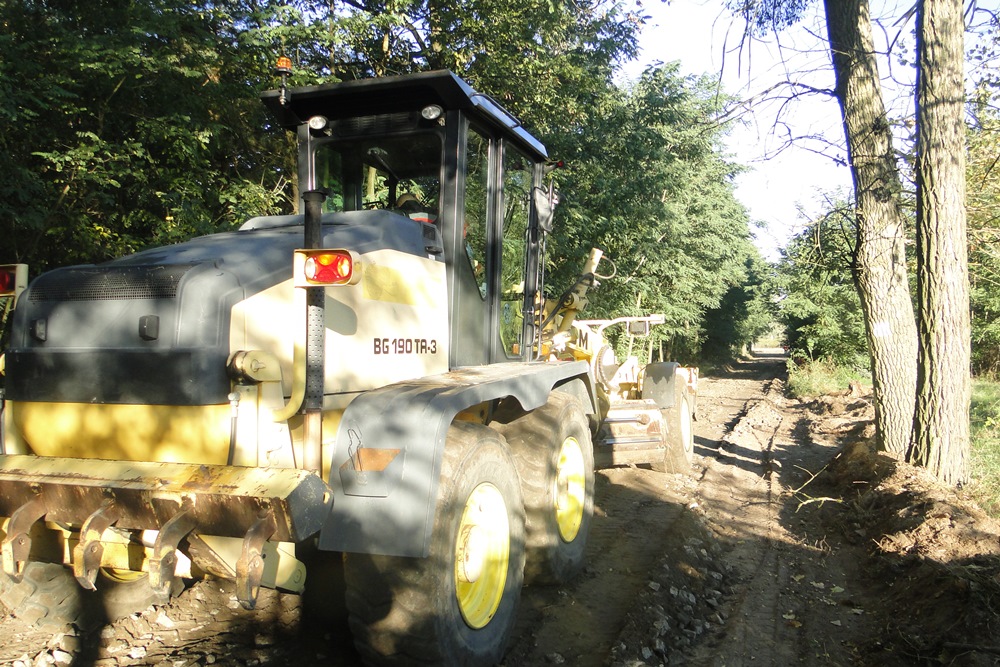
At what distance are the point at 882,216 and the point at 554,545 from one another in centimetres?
512

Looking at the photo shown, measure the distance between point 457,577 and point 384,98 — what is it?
2576 mm

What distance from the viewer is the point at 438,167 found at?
13.5 ft

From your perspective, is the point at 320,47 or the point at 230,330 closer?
the point at 230,330

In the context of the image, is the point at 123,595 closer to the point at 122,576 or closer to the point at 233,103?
the point at 122,576

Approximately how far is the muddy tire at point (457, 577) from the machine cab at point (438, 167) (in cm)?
91

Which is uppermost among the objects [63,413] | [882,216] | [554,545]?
[882,216]

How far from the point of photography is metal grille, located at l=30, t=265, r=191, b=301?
2992 millimetres

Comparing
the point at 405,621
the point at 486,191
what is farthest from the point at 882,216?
the point at 405,621

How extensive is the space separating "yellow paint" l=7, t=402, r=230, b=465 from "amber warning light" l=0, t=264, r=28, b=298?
66 centimetres

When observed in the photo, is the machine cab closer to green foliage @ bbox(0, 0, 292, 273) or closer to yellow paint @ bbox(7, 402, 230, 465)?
yellow paint @ bbox(7, 402, 230, 465)

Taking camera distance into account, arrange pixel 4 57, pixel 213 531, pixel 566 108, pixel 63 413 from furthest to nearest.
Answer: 1. pixel 566 108
2. pixel 4 57
3. pixel 63 413
4. pixel 213 531

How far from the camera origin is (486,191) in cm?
454

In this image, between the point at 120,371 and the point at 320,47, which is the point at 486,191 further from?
the point at 320,47

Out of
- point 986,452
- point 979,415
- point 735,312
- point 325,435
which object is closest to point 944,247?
point 986,452
